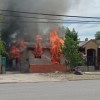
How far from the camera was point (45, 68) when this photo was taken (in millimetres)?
34312

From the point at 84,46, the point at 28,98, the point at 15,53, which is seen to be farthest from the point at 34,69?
the point at 28,98

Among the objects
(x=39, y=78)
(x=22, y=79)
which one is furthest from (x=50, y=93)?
(x=39, y=78)

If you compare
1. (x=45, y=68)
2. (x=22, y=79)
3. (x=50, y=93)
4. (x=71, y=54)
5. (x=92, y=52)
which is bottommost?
(x=50, y=93)

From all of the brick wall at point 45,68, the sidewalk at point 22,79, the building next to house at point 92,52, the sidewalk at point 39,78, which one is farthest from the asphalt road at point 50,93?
the building next to house at point 92,52

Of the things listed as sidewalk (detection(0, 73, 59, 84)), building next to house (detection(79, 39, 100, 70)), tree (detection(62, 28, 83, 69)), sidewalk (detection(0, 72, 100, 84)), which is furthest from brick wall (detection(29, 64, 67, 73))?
building next to house (detection(79, 39, 100, 70))

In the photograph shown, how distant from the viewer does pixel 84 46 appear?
147 ft

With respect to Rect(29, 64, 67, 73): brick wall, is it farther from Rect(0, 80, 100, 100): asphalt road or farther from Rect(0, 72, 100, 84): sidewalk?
Rect(0, 80, 100, 100): asphalt road

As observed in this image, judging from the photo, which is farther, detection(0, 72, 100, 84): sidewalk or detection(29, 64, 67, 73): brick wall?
detection(29, 64, 67, 73): brick wall

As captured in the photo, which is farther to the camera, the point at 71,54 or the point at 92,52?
the point at 92,52

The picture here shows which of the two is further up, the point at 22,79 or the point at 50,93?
the point at 22,79

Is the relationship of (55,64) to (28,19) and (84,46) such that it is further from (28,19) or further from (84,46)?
(28,19)

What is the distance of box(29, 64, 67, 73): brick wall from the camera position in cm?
3384

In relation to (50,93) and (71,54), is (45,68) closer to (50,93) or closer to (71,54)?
(71,54)

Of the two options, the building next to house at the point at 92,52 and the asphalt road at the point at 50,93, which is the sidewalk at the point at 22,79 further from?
the building next to house at the point at 92,52
